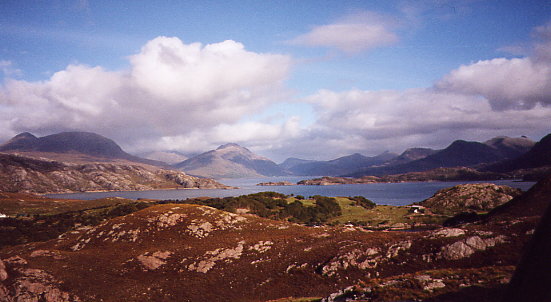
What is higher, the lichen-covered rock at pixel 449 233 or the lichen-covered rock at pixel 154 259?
the lichen-covered rock at pixel 449 233

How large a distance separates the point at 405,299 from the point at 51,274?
49.1 meters

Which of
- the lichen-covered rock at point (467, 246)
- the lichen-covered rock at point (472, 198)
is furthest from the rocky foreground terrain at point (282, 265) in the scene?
Result: the lichen-covered rock at point (472, 198)

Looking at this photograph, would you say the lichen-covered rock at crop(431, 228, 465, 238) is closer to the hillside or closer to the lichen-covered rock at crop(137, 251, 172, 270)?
the hillside

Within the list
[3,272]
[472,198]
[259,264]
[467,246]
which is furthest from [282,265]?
[472,198]

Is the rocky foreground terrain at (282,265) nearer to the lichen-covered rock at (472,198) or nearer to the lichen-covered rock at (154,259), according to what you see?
the lichen-covered rock at (154,259)

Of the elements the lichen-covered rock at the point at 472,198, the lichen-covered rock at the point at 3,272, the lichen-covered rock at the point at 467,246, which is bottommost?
the lichen-covered rock at the point at 472,198

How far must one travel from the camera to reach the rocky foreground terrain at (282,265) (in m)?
22.9

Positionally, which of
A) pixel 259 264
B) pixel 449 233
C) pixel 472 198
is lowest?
pixel 472 198

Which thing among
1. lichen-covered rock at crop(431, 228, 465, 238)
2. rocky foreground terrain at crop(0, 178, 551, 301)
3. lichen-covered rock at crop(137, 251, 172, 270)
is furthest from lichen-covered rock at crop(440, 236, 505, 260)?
lichen-covered rock at crop(137, 251, 172, 270)

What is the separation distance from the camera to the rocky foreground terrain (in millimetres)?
22891

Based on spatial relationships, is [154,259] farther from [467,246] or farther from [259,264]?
[467,246]

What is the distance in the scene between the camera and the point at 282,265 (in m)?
38.3

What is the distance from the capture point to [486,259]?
90.3 ft

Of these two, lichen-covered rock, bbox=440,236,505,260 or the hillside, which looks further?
lichen-covered rock, bbox=440,236,505,260
